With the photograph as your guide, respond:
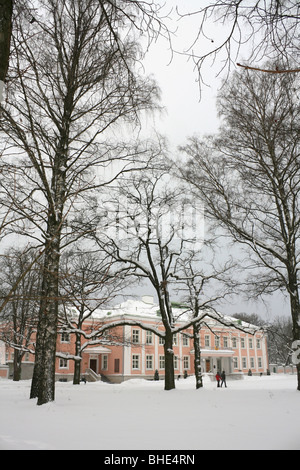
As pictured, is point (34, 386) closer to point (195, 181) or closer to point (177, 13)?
point (195, 181)

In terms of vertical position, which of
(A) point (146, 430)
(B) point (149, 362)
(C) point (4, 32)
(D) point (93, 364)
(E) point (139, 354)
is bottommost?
(D) point (93, 364)

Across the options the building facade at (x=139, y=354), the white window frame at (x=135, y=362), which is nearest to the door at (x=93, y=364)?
the building facade at (x=139, y=354)

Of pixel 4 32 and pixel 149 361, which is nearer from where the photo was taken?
pixel 4 32

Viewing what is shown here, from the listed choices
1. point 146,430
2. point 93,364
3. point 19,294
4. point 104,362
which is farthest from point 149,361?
point 19,294

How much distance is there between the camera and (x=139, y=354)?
44938mm

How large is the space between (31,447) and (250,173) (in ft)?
40.1

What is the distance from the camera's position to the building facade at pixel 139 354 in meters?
41.7

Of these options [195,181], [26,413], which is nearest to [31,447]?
[26,413]

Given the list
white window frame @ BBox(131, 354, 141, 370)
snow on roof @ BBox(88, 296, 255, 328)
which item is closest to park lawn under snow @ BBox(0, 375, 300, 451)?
snow on roof @ BBox(88, 296, 255, 328)

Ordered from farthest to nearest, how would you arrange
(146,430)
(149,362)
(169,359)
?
(149,362) → (169,359) → (146,430)

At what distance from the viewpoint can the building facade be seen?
137ft

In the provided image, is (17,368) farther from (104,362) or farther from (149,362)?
(149,362)

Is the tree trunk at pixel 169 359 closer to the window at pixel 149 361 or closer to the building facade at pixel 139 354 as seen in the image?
the building facade at pixel 139 354

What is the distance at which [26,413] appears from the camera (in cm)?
805
